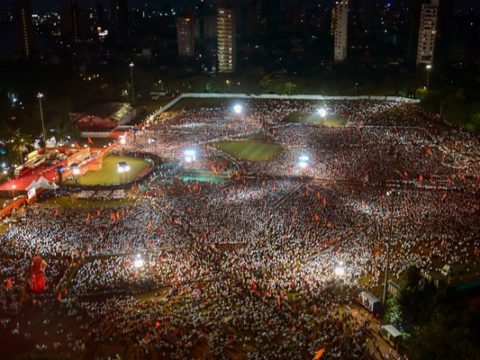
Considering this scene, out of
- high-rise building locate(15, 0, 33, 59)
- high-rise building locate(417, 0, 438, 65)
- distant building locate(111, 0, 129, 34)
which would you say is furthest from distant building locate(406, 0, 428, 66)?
distant building locate(111, 0, 129, 34)

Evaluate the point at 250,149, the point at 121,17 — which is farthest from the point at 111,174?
the point at 121,17

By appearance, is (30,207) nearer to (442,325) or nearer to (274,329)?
(274,329)

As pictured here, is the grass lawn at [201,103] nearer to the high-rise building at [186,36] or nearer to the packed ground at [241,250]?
the packed ground at [241,250]

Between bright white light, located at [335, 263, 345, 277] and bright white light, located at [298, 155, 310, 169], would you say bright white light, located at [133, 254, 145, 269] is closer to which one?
bright white light, located at [335, 263, 345, 277]

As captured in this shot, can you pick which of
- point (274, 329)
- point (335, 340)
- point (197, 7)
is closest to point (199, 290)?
point (274, 329)

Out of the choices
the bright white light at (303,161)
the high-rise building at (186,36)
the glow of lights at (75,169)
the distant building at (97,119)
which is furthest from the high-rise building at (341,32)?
the glow of lights at (75,169)

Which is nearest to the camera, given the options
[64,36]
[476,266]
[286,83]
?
[476,266]
